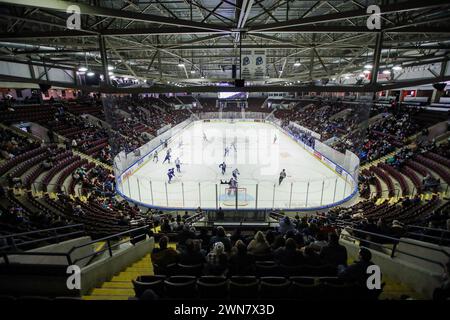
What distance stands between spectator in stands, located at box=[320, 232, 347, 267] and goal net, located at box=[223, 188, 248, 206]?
9.39 m

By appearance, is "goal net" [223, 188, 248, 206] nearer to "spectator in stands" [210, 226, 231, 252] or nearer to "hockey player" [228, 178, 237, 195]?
"hockey player" [228, 178, 237, 195]

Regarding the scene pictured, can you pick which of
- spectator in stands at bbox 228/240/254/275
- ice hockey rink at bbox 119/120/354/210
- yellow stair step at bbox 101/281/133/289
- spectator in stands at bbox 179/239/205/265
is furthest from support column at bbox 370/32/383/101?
yellow stair step at bbox 101/281/133/289

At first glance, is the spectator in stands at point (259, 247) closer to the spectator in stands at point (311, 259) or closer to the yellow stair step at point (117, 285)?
the spectator in stands at point (311, 259)

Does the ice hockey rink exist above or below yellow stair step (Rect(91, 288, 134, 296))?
below

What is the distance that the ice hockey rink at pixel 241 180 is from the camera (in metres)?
13.7

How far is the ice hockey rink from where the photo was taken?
540 inches

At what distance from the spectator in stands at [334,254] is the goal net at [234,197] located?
939cm

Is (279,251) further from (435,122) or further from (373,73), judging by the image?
(435,122)

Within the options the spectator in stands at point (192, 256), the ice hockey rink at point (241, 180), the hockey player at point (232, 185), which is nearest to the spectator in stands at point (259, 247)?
the spectator in stands at point (192, 256)

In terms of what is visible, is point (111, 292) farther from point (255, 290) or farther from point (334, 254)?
point (334, 254)

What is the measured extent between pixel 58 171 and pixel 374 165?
20.2m

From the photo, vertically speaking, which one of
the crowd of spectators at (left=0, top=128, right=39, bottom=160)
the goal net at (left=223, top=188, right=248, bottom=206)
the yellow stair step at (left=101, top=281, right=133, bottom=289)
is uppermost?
the crowd of spectators at (left=0, top=128, right=39, bottom=160)

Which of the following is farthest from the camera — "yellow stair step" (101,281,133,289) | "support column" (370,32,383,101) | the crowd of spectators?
the crowd of spectators

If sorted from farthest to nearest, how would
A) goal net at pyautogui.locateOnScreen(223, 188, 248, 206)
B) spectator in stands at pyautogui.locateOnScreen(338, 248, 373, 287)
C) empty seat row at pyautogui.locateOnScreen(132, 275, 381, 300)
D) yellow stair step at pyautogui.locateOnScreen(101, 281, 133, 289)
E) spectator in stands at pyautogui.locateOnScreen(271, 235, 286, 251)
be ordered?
goal net at pyautogui.locateOnScreen(223, 188, 248, 206)
spectator in stands at pyautogui.locateOnScreen(271, 235, 286, 251)
yellow stair step at pyautogui.locateOnScreen(101, 281, 133, 289)
spectator in stands at pyautogui.locateOnScreen(338, 248, 373, 287)
empty seat row at pyautogui.locateOnScreen(132, 275, 381, 300)
